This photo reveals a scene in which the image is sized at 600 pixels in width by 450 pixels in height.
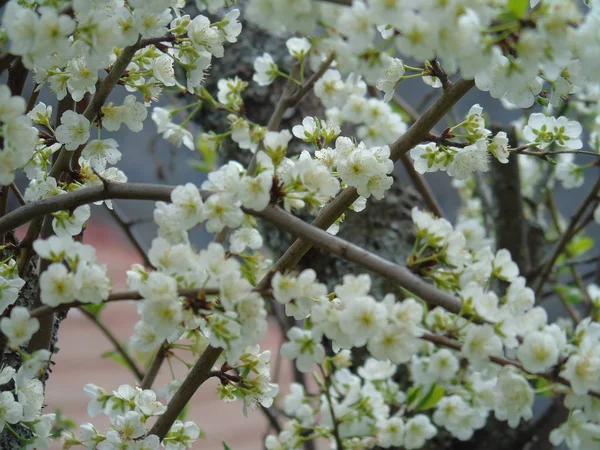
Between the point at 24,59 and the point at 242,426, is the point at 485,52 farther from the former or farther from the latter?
the point at 242,426

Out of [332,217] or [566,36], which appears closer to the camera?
[566,36]

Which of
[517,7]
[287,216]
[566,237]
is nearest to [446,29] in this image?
[517,7]

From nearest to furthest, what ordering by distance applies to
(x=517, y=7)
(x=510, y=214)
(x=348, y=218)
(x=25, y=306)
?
1. (x=517, y=7)
2. (x=25, y=306)
3. (x=348, y=218)
4. (x=510, y=214)

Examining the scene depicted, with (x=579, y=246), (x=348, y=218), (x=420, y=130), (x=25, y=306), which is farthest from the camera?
(x=579, y=246)

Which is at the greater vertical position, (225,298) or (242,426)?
(242,426)

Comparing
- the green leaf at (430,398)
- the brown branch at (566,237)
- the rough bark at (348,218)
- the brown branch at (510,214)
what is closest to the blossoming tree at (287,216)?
the green leaf at (430,398)

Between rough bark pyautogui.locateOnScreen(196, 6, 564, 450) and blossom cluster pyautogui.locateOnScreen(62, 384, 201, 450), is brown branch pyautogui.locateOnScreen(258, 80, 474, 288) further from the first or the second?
rough bark pyautogui.locateOnScreen(196, 6, 564, 450)

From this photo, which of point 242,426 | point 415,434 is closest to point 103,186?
point 415,434

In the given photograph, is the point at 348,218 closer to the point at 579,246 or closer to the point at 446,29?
the point at 579,246

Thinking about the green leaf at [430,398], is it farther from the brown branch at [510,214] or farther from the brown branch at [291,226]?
the brown branch at [510,214]

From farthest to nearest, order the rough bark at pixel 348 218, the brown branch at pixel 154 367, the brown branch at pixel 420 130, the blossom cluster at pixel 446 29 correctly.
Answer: the rough bark at pixel 348 218, the brown branch at pixel 154 367, the brown branch at pixel 420 130, the blossom cluster at pixel 446 29

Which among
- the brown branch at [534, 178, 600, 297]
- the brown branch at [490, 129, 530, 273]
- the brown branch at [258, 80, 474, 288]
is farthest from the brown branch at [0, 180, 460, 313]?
the brown branch at [490, 129, 530, 273]
